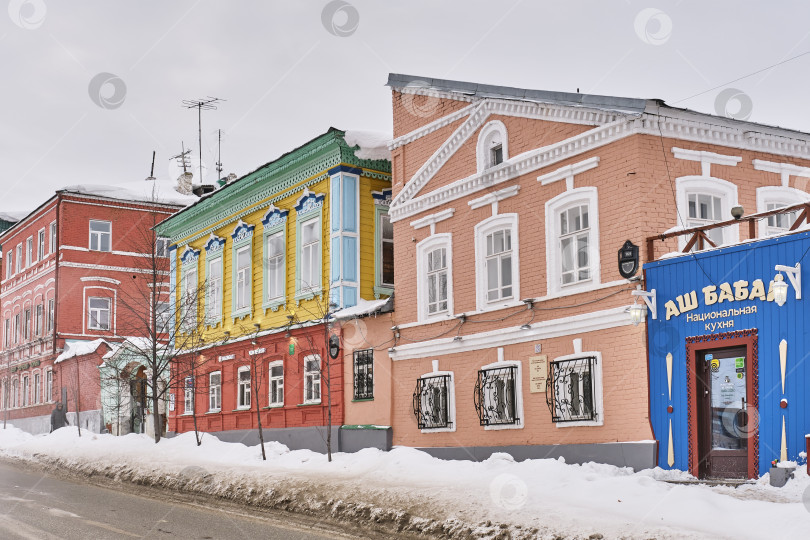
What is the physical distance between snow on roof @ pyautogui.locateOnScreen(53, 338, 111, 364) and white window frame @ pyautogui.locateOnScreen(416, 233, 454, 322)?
2111 cm

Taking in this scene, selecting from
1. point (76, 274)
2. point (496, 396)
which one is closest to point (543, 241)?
point (496, 396)

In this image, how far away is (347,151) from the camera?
78.7ft

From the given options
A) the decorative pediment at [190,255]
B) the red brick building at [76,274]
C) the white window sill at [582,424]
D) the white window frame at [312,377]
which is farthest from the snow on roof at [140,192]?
the white window sill at [582,424]

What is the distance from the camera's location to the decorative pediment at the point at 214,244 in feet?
100

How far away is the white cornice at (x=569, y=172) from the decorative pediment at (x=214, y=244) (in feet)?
49.2

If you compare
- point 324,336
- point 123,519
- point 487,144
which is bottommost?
point 123,519

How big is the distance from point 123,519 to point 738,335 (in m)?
9.70

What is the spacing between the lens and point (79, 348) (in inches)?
1591

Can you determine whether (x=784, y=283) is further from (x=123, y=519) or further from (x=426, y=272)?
(x=123, y=519)

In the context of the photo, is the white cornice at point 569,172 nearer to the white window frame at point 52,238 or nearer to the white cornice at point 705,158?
the white cornice at point 705,158

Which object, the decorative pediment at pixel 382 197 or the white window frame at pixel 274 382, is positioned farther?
the white window frame at pixel 274 382

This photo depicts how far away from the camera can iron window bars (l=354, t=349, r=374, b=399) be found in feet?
74.9

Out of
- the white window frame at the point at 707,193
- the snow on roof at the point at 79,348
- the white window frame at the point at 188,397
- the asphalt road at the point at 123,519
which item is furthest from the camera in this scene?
the snow on roof at the point at 79,348

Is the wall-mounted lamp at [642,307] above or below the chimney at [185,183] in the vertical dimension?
below
